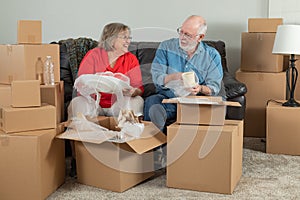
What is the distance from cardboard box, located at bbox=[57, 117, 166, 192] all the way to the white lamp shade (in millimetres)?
1259

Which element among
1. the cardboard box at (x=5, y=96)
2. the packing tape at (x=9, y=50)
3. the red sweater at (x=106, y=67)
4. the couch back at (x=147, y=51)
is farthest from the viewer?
the couch back at (x=147, y=51)

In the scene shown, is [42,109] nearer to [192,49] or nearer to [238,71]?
[192,49]

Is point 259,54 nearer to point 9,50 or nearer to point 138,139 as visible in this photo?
point 138,139

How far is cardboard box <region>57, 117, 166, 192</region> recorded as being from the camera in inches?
108

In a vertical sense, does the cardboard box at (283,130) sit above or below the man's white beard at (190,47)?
below

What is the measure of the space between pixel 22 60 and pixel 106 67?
1.91ft

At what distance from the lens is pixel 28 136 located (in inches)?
102

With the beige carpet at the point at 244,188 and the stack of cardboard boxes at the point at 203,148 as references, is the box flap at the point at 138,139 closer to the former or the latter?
the stack of cardboard boxes at the point at 203,148

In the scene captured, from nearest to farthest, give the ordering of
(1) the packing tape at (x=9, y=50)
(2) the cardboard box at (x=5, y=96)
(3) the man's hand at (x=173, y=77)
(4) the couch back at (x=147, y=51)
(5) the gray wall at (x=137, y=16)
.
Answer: (2) the cardboard box at (x=5, y=96), (1) the packing tape at (x=9, y=50), (3) the man's hand at (x=173, y=77), (4) the couch back at (x=147, y=51), (5) the gray wall at (x=137, y=16)

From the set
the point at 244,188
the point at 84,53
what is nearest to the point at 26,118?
the point at 244,188

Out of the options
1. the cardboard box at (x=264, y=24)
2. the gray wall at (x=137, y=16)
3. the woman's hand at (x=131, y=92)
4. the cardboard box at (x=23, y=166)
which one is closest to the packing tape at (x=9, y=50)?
the cardboard box at (x=23, y=166)

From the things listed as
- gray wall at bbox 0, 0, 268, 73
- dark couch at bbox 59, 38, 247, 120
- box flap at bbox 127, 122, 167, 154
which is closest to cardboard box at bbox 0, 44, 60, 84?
dark couch at bbox 59, 38, 247, 120

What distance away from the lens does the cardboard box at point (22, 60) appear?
2.95m

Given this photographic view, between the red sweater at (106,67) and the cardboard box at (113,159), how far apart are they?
39 centimetres
